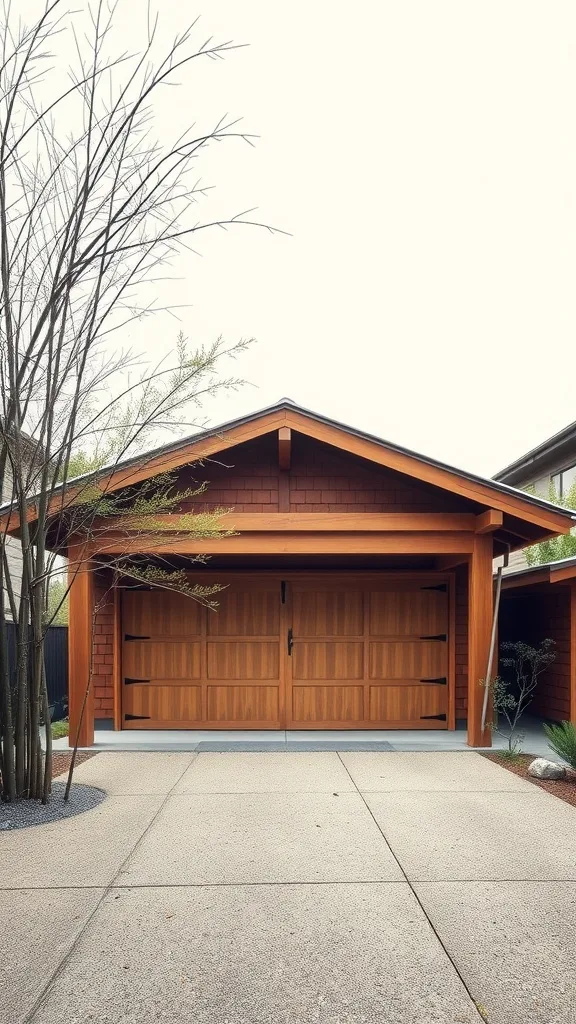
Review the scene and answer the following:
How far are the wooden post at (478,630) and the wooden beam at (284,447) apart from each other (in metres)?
2.38

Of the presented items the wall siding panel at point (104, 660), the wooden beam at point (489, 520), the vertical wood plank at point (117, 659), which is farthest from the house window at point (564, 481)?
the wall siding panel at point (104, 660)

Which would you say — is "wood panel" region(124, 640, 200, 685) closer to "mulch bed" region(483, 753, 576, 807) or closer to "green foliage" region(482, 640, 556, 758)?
"green foliage" region(482, 640, 556, 758)

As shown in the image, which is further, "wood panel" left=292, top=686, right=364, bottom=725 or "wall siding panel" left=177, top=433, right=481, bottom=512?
"wood panel" left=292, top=686, right=364, bottom=725

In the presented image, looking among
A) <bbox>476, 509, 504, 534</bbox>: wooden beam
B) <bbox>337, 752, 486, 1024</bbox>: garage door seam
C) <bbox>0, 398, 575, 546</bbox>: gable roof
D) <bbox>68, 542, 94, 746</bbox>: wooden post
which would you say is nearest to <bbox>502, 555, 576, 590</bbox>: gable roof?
<bbox>0, 398, 575, 546</bbox>: gable roof

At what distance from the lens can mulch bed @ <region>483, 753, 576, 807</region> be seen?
238 inches

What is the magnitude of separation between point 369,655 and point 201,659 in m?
2.23

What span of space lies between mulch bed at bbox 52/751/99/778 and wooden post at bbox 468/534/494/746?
4189mm

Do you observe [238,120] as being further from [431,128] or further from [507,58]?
[431,128]

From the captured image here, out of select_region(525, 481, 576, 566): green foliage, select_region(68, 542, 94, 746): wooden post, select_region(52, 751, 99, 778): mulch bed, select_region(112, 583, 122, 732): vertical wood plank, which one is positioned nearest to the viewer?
select_region(52, 751, 99, 778): mulch bed

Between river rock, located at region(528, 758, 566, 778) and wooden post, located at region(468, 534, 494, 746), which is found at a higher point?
wooden post, located at region(468, 534, 494, 746)

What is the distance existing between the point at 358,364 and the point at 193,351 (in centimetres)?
4817

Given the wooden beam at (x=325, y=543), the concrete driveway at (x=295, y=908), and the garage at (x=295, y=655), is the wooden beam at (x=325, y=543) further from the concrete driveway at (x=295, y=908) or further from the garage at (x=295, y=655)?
the concrete driveway at (x=295, y=908)

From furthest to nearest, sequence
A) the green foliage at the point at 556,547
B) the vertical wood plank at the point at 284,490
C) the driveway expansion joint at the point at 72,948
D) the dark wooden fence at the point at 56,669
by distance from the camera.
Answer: the green foliage at the point at 556,547
the dark wooden fence at the point at 56,669
the vertical wood plank at the point at 284,490
the driveway expansion joint at the point at 72,948

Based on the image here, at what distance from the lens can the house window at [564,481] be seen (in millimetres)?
13961
